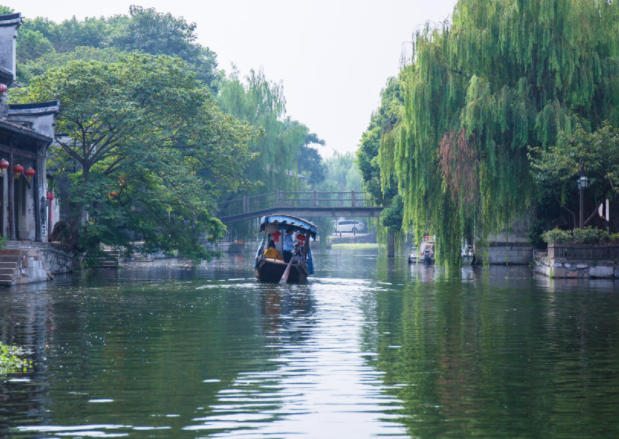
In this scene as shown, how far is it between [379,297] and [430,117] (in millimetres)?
10162

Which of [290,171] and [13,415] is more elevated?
[290,171]

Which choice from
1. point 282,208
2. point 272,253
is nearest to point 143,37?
point 282,208

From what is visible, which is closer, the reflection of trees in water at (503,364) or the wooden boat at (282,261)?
the reflection of trees in water at (503,364)

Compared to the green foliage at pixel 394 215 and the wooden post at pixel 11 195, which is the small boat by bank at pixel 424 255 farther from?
the wooden post at pixel 11 195

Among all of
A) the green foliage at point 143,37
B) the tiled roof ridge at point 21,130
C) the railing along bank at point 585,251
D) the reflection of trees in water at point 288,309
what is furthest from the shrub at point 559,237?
the green foliage at point 143,37

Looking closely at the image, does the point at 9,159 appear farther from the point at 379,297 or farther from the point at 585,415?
the point at 585,415

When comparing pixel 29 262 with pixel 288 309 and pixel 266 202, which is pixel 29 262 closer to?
pixel 288 309

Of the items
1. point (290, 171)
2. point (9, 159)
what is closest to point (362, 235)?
point (290, 171)

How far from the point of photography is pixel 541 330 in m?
14.9

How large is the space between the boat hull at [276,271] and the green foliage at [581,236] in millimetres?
8617

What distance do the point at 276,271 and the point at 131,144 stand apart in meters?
11.5

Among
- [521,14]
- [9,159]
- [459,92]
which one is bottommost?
[9,159]

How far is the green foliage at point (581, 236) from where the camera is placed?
2927 cm

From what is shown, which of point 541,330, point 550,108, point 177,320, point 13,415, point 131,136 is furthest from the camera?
point 131,136
